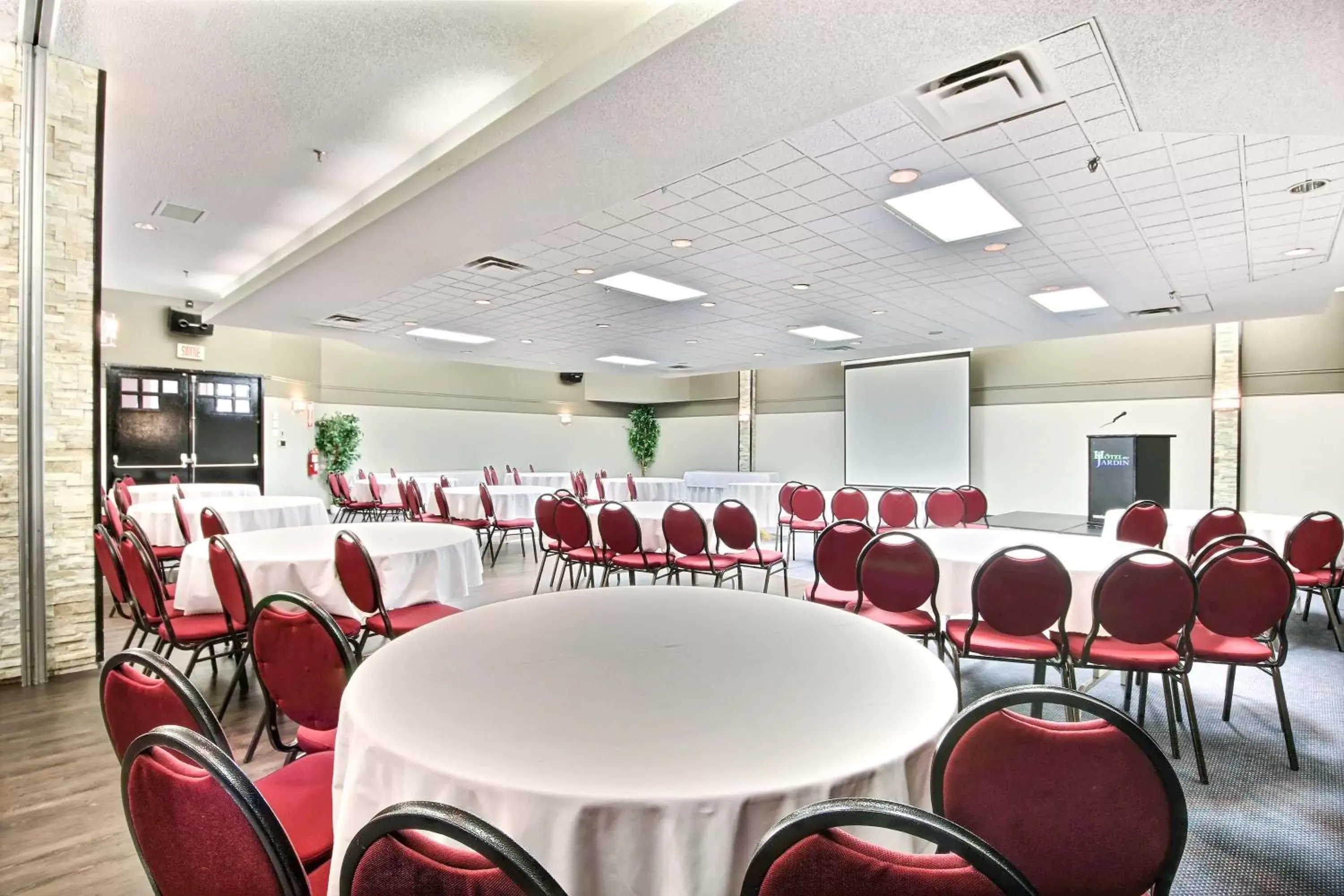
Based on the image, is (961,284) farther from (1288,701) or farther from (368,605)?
(368,605)

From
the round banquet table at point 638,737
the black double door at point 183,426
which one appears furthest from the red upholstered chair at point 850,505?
the black double door at point 183,426

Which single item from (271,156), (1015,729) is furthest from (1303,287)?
(271,156)

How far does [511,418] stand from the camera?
1544cm

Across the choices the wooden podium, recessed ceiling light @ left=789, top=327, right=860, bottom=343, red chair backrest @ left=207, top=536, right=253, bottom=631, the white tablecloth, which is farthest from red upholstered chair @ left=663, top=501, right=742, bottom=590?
the wooden podium

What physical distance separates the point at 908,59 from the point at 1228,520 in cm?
441

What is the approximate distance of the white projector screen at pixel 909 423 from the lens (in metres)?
11.6

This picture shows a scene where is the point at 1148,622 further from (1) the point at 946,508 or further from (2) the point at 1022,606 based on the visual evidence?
(1) the point at 946,508

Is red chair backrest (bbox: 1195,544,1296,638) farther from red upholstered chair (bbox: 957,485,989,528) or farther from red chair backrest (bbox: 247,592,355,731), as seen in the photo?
red upholstered chair (bbox: 957,485,989,528)

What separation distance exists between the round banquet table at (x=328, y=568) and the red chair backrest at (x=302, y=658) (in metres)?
1.37

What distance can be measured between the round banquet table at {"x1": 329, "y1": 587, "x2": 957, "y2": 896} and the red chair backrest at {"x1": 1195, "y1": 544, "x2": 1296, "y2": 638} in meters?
2.08

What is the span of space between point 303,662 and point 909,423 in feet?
38.9

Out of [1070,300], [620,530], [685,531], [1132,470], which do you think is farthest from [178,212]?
[1132,470]

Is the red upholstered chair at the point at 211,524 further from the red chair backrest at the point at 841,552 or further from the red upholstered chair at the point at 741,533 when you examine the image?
the red chair backrest at the point at 841,552

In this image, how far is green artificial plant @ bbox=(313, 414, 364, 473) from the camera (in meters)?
11.9
